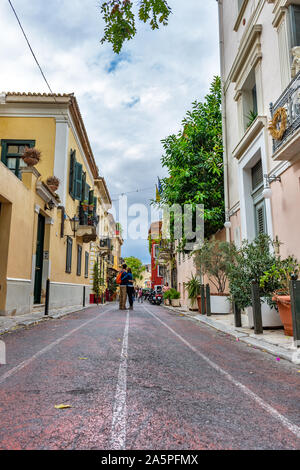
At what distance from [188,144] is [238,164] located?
4.54m

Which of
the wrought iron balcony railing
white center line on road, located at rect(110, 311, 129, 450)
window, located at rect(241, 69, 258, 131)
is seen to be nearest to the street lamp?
the wrought iron balcony railing

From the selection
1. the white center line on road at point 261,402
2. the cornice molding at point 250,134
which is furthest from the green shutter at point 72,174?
the white center line on road at point 261,402

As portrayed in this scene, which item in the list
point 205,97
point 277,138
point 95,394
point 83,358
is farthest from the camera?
point 205,97

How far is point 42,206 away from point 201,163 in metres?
7.20

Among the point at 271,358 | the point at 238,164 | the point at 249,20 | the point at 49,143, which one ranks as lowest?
the point at 271,358

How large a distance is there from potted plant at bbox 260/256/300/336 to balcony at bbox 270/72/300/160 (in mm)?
2265

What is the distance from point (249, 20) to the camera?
11.2 metres

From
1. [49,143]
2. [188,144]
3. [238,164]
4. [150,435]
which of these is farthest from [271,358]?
[49,143]

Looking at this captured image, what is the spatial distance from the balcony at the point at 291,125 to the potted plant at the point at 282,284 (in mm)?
2265

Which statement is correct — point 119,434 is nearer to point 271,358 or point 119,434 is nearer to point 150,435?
point 150,435

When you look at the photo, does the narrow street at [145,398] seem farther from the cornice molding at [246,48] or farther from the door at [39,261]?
the cornice molding at [246,48]

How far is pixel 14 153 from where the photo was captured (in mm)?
15570

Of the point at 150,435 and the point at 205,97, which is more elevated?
the point at 205,97

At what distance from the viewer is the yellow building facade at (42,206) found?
972cm
